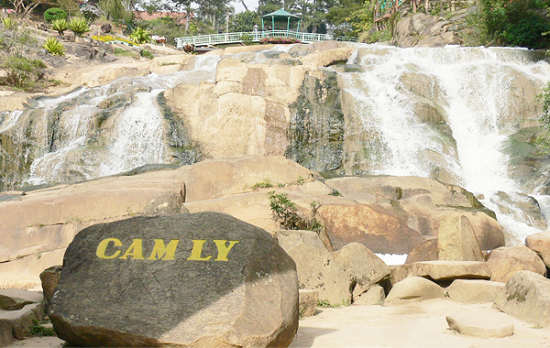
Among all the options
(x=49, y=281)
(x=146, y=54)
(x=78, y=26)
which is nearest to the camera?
(x=49, y=281)

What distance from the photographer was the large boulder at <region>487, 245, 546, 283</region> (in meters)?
7.47

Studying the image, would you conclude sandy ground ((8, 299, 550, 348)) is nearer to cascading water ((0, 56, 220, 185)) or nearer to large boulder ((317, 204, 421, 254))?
large boulder ((317, 204, 421, 254))

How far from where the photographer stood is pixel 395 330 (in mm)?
5242

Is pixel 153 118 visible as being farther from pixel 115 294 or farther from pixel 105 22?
pixel 105 22

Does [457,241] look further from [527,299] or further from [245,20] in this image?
[245,20]

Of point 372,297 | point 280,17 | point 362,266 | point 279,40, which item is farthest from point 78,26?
point 372,297

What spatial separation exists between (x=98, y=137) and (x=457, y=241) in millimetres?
11113

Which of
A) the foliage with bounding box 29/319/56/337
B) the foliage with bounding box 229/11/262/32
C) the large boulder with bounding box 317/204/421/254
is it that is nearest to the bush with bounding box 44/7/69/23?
the foliage with bounding box 229/11/262/32

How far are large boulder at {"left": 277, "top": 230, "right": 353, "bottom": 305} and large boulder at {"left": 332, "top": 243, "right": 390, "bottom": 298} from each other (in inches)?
8.9

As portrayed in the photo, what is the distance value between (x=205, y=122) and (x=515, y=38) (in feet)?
48.7

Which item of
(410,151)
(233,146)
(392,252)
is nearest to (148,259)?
(392,252)

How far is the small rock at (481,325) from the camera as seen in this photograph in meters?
4.62

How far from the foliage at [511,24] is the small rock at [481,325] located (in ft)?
65.4

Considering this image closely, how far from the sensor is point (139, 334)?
149 inches
